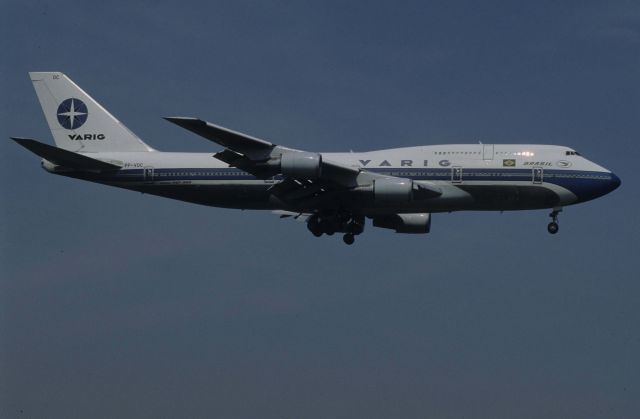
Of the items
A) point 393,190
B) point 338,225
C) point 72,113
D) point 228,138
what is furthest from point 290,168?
point 72,113

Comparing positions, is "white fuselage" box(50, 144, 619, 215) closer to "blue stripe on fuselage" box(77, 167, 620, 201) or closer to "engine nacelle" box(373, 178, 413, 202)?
"blue stripe on fuselage" box(77, 167, 620, 201)

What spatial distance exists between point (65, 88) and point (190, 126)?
656 inches

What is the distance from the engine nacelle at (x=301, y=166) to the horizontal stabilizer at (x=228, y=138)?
1260mm

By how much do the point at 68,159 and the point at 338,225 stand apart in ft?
50.1

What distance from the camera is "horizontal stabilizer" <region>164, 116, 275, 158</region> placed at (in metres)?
44.3

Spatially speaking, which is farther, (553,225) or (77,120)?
(77,120)

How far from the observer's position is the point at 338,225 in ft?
169

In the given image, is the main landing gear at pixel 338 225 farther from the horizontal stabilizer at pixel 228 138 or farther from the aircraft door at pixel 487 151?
the aircraft door at pixel 487 151

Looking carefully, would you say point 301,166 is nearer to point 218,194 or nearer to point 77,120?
point 218,194

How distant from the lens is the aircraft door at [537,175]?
49656 mm

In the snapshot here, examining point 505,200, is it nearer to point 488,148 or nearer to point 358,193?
point 488,148

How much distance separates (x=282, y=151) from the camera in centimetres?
4734

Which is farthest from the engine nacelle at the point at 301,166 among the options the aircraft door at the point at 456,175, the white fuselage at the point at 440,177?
the aircraft door at the point at 456,175

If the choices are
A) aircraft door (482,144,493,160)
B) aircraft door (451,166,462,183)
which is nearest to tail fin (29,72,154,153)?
aircraft door (451,166,462,183)
